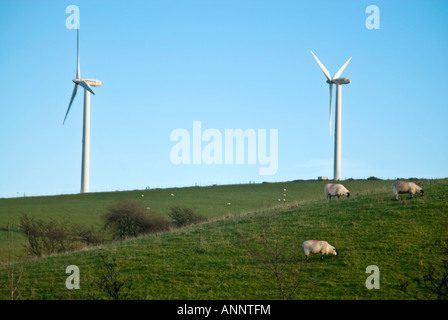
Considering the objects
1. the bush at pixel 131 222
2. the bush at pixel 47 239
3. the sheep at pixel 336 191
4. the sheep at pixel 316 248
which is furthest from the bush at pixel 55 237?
the sheep at pixel 316 248

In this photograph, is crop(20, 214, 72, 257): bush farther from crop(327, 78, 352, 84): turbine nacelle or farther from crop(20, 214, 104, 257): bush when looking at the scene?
crop(327, 78, 352, 84): turbine nacelle

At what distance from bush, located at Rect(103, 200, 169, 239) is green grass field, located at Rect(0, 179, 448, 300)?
10751 millimetres

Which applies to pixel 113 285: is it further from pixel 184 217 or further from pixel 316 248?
pixel 184 217

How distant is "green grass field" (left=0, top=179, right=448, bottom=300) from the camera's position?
64.0ft

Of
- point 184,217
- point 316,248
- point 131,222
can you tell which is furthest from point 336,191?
point 131,222

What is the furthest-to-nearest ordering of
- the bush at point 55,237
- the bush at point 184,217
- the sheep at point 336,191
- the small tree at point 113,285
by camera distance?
1. the bush at point 184,217
2. the bush at point 55,237
3. the sheep at point 336,191
4. the small tree at point 113,285

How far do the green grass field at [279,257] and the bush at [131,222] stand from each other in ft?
35.3

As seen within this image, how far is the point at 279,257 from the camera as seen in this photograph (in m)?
22.9

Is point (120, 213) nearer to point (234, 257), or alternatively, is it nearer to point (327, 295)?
point (234, 257)

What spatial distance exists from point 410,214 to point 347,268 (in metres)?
9.34

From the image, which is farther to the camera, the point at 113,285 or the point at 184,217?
the point at 184,217

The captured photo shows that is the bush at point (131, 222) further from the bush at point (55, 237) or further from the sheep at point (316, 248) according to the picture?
the sheep at point (316, 248)

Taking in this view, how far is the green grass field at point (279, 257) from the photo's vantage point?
19.5m

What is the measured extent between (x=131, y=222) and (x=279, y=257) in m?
27.6
